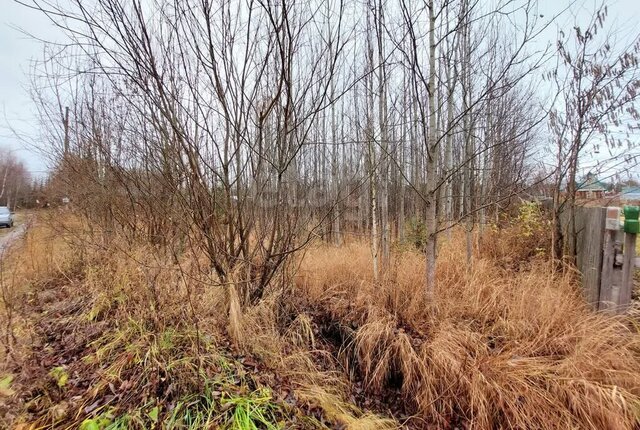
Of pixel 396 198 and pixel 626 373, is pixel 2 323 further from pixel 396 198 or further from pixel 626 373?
pixel 396 198

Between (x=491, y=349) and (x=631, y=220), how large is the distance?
1.71 meters

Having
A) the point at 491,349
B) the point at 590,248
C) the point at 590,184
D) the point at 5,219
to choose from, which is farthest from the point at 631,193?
the point at 5,219

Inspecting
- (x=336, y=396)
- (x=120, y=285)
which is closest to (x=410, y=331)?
(x=336, y=396)

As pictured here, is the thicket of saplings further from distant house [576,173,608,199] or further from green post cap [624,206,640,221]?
distant house [576,173,608,199]

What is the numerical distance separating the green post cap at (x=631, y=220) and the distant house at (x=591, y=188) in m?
1.46

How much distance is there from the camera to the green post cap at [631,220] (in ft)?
8.76

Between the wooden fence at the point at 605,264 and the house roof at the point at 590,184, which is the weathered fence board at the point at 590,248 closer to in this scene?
the wooden fence at the point at 605,264

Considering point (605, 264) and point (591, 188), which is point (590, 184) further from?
point (605, 264)

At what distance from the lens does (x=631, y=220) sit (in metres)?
2.70

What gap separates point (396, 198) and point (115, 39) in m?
6.47

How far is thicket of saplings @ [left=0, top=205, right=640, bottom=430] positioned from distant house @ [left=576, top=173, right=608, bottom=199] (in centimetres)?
116

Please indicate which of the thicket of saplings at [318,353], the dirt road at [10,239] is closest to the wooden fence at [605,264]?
the thicket of saplings at [318,353]

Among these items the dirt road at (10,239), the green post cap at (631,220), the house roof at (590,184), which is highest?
the house roof at (590,184)

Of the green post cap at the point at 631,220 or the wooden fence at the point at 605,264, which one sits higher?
the green post cap at the point at 631,220
